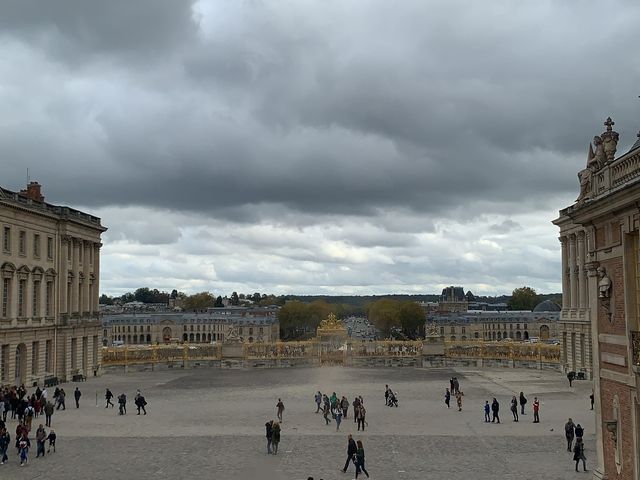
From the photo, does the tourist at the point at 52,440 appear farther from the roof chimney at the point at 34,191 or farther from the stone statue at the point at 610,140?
the roof chimney at the point at 34,191

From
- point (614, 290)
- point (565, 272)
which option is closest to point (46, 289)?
point (565, 272)

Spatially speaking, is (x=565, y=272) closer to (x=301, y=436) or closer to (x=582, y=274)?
(x=582, y=274)

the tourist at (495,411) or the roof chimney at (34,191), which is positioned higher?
the roof chimney at (34,191)

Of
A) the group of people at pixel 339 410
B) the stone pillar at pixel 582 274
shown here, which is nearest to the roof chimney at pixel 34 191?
the group of people at pixel 339 410

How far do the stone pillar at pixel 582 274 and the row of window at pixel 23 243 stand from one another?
41.4 metres

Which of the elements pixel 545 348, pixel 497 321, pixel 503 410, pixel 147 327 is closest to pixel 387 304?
pixel 497 321

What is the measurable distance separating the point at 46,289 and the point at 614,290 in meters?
44.9

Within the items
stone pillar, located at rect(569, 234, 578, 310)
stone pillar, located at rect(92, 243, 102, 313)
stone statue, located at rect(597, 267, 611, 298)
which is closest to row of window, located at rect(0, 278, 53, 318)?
stone pillar, located at rect(92, 243, 102, 313)

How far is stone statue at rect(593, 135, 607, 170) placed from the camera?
2102 cm

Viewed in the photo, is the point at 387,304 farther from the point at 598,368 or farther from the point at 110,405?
the point at 598,368

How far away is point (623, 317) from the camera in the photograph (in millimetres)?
18922

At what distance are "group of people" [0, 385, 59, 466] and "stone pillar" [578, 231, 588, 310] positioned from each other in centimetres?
4045

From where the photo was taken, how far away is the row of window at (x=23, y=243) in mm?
48781

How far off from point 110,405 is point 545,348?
41.4 m
